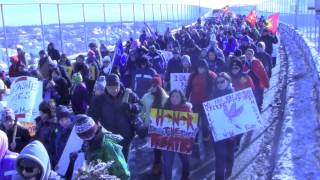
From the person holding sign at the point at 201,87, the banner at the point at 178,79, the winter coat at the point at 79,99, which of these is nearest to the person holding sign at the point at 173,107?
the person holding sign at the point at 201,87

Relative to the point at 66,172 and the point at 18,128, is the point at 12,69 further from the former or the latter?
the point at 66,172

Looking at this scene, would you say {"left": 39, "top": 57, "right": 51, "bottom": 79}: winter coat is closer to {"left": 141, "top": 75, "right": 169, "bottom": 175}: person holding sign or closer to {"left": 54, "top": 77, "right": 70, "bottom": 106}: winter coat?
{"left": 54, "top": 77, "right": 70, "bottom": 106}: winter coat

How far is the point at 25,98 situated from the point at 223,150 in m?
3.22

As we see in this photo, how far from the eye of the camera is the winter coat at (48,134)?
690 cm

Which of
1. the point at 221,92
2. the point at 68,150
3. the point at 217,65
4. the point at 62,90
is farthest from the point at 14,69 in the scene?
the point at 68,150

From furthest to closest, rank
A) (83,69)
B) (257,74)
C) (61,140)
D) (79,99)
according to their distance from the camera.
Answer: (83,69) < (257,74) < (79,99) < (61,140)

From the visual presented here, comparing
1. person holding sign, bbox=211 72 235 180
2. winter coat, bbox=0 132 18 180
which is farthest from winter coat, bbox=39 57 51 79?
winter coat, bbox=0 132 18 180

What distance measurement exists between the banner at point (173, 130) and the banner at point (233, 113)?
44 cm

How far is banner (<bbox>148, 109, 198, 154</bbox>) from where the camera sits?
27.3ft

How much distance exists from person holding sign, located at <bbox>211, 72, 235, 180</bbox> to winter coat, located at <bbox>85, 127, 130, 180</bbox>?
3091 mm

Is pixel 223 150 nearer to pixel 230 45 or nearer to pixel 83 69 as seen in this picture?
pixel 83 69

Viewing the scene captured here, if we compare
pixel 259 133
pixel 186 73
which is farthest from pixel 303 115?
pixel 186 73

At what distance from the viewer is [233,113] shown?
8.86 m

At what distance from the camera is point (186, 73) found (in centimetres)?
1215
